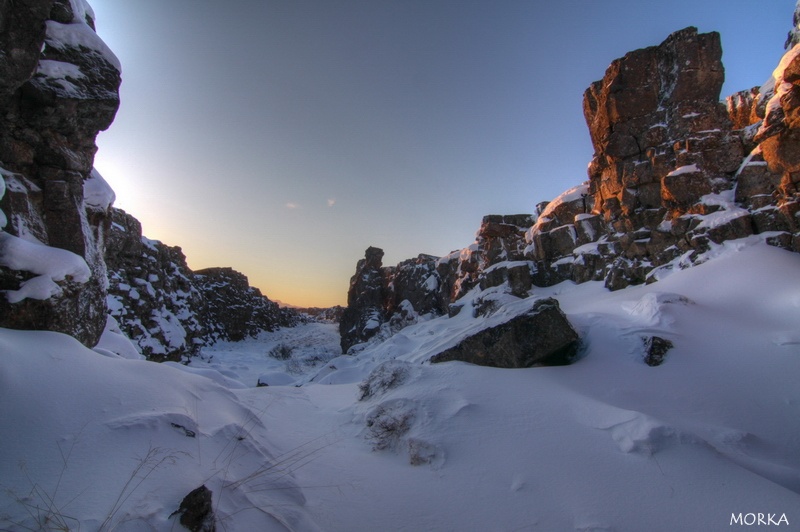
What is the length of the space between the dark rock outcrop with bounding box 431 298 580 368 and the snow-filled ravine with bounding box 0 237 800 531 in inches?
17.3

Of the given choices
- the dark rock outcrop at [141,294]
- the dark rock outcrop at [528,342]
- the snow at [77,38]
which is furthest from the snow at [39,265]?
the dark rock outcrop at [141,294]

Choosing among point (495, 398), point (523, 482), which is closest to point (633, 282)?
point (495, 398)

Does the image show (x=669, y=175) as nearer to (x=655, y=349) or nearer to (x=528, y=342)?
(x=655, y=349)

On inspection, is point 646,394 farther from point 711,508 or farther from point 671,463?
point 711,508

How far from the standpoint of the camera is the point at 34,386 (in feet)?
10.4

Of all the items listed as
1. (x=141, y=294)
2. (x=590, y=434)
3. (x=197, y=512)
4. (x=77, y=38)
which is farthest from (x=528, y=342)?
(x=141, y=294)

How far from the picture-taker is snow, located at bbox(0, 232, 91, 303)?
14.5ft

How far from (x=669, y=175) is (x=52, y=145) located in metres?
17.7

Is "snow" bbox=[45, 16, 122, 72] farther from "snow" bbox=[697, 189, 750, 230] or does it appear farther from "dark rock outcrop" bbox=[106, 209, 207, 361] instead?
"snow" bbox=[697, 189, 750, 230]

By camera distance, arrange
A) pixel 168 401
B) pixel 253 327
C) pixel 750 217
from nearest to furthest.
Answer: pixel 168 401, pixel 750 217, pixel 253 327

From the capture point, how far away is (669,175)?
42.0 ft

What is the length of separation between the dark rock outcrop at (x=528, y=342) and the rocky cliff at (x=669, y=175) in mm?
7325

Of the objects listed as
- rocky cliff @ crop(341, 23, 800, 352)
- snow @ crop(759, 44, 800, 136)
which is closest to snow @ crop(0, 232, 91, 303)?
rocky cliff @ crop(341, 23, 800, 352)

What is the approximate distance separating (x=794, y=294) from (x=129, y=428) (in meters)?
11.8
